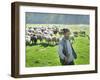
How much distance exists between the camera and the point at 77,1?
202cm

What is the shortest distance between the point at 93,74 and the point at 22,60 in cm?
69

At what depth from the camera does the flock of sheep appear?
182 centimetres

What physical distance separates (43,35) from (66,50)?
0.25 m

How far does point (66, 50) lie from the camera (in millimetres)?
1960

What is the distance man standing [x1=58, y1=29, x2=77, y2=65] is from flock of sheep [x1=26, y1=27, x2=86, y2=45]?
47 mm

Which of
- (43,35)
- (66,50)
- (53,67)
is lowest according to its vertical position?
(53,67)

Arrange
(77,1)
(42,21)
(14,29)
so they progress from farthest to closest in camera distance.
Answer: (77,1) < (42,21) < (14,29)

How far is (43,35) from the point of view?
187 centimetres

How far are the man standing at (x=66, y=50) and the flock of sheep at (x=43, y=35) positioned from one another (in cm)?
5

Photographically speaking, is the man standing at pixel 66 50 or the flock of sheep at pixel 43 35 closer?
the flock of sheep at pixel 43 35

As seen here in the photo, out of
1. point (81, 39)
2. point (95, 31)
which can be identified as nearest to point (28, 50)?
point (81, 39)

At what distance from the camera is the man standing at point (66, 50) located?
Result: 6.36 ft

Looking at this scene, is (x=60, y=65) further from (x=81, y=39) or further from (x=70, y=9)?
(x=70, y=9)

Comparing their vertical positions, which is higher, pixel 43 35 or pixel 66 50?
pixel 43 35
